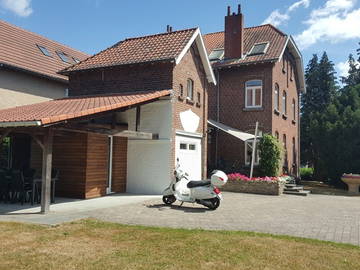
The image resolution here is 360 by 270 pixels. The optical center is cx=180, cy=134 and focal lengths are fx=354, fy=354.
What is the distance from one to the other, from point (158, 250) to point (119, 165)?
8735mm

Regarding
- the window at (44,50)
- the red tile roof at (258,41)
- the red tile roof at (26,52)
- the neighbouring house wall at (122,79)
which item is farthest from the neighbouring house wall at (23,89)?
the red tile roof at (258,41)

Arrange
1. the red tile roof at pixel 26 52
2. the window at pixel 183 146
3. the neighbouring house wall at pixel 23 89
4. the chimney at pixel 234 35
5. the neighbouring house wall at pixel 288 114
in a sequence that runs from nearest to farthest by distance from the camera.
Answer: the window at pixel 183 146 → the neighbouring house wall at pixel 23 89 → the red tile roof at pixel 26 52 → the neighbouring house wall at pixel 288 114 → the chimney at pixel 234 35

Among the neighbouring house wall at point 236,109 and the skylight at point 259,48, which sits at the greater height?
the skylight at point 259,48

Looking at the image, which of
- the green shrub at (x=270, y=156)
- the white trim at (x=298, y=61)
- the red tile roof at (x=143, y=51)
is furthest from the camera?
the white trim at (x=298, y=61)

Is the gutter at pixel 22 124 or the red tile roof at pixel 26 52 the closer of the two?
the gutter at pixel 22 124

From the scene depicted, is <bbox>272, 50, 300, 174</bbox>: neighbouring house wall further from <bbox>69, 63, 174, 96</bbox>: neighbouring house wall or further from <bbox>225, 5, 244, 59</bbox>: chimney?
<bbox>69, 63, 174, 96</bbox>: neighbouring house wall

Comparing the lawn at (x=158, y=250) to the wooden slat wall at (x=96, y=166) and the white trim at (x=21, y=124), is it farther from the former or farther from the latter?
the wooden slat wall at (x=96, y=166)

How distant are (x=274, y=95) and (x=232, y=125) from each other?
3.04 meters

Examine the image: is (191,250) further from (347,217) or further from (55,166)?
(55,166)

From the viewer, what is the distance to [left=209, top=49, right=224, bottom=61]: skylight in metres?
22.6

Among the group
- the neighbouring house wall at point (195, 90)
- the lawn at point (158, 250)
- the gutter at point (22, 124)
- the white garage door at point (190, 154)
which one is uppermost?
the neighbouring house wall at point (195, 90)

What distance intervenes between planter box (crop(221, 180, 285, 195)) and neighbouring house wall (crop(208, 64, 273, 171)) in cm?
354

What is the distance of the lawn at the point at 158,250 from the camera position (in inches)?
221

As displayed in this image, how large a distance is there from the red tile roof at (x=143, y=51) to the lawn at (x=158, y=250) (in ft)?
28.6
